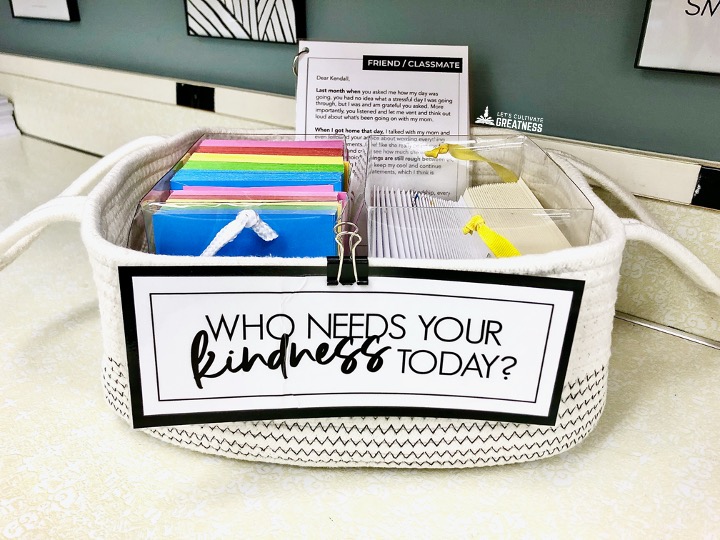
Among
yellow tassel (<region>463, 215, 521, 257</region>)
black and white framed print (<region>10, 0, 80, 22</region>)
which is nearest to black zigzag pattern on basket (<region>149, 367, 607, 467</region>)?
yellow tassel (<region>463, 215, 521, 257</region>)

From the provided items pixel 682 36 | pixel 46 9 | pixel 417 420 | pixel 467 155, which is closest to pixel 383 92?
pixel 467 155

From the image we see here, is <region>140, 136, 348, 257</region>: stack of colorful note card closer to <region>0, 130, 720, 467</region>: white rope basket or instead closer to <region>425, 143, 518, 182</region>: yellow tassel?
<region>0, 130, 720, 467</region>: white rope basket

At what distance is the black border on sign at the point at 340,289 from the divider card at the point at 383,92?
0.37 metres

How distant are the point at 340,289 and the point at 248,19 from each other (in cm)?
76

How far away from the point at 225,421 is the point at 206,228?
6.2 inches

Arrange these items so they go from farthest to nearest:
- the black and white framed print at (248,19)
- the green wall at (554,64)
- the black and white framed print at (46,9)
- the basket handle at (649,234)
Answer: the black and white framed print at (46,9), the black and white framed print at (248,19), the green wall at (554,64), the basket handle at (649,234)

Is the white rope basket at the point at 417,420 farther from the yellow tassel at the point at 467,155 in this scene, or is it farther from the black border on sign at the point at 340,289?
the yellow tassel at the point at 467,155

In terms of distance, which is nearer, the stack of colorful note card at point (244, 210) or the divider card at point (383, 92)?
the stack of colorful note card at point (244, 210)

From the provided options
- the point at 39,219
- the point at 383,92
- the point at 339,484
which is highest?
the point at 383,92

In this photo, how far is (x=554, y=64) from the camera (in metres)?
0.75

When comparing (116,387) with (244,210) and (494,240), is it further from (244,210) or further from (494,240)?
(494,240)

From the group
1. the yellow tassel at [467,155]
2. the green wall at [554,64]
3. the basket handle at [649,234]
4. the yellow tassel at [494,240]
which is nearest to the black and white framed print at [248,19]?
the green wall at [554,64]

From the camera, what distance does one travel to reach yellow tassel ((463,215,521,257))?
490 mm

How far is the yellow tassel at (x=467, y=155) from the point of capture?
715mm
